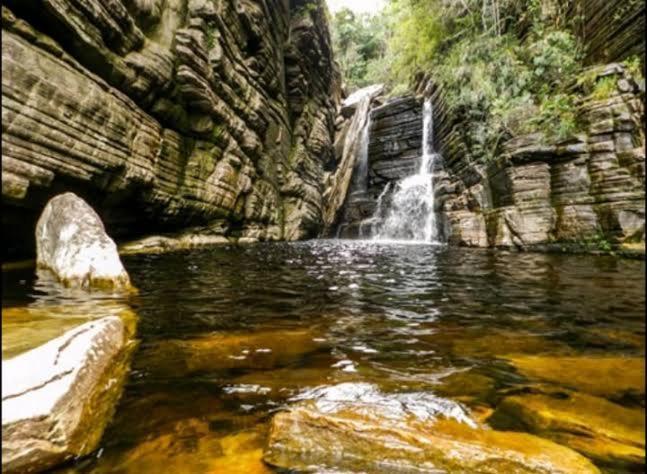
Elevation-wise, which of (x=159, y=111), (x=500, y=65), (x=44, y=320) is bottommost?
(x=44, y=320)

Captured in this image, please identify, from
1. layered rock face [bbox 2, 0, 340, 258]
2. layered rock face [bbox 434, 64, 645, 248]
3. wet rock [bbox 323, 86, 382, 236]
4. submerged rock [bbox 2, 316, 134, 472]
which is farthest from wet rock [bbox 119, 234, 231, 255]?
wet rock [bbox 323, 86, 382, 236]

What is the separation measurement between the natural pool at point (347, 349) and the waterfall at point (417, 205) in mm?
11172

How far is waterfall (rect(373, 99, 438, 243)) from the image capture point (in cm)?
1744

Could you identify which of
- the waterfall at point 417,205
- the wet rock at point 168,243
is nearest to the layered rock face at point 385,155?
the waterfall at point 417,205

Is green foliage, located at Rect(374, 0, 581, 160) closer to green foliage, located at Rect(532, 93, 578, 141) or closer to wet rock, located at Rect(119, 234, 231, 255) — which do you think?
green foliage, located at Rect(532, 93, 578, 141)

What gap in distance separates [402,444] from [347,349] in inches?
56.8

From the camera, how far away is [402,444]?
1.91m

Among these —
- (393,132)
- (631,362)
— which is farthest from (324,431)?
(393,132)

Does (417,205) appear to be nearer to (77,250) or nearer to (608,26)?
(608,26)

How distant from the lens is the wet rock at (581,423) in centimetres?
179

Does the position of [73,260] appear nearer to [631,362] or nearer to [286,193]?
[631,362]

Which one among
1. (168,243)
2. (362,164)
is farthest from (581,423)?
(362,164)

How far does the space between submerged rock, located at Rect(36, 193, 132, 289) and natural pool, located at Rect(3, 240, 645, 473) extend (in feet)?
1.35

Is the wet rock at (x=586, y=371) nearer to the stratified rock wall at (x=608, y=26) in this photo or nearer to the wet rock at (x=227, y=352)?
the wet rock at (x=227, y=352)
